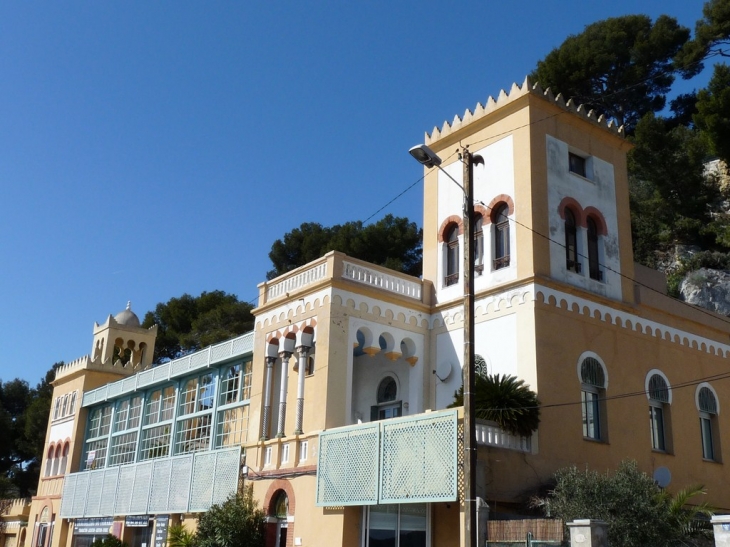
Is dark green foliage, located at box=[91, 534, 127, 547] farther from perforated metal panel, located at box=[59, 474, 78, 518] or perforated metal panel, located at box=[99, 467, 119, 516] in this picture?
perforated metal panel, located at box=[59, 474, 78, 518]

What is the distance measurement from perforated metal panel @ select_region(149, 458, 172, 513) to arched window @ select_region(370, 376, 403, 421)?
6889mm

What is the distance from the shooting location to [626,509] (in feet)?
48.3

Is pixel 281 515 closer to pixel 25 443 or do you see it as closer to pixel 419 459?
pixel 419 459

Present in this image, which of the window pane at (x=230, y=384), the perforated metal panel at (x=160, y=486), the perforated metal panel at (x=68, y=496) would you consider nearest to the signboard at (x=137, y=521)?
the perforated metal panel at (x=160, y=486)

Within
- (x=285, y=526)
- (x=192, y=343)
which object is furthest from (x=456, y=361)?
(x=192, y=343)

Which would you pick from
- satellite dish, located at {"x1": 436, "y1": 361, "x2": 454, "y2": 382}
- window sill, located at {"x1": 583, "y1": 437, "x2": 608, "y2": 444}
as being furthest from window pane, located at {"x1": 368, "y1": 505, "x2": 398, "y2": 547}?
window sill, located at {"x1": 583, "y1": 437, "x2": 608, "y2": 444}

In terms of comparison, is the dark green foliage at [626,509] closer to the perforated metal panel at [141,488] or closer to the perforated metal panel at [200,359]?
the perforated metal panel at [200,359]

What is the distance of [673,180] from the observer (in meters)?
40.9

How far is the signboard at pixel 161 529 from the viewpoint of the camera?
927 inches

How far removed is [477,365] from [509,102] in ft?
23.2

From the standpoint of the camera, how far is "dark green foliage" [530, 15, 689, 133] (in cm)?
4722

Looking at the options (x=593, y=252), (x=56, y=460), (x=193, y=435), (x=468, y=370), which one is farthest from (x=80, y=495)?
(x=468, y=370)

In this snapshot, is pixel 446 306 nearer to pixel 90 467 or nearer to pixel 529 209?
pixel 529 209

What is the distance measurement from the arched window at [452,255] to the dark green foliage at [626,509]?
23.7 ft
